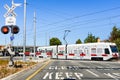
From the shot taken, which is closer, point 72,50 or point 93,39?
point 72,50

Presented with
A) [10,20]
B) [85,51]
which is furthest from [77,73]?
[85,51]

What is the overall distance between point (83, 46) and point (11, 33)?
39.9 meters

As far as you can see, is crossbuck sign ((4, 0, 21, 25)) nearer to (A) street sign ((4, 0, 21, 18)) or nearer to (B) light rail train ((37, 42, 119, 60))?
(A) street sign ((4, 0, 21, 18))

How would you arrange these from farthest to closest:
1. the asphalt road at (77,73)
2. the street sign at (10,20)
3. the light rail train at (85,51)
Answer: the light rail train at (85,51) → the street sign at (10,20) → the asphalt road at (77,73)

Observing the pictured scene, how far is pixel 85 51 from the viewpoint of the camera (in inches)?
2606

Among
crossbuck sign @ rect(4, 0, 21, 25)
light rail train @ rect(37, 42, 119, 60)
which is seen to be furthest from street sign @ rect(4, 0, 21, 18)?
light rail train @ rect(37, 42, 119, 60)

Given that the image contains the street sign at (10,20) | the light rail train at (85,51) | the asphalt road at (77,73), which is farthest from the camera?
the light rail train at (85,51)

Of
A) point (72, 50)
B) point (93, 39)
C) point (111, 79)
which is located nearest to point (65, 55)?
point (72, 50)

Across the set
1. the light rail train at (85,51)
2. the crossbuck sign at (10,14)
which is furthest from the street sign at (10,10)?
the light rail train at (85,51)

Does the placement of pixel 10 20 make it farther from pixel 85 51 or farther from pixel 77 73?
pixel 85 51

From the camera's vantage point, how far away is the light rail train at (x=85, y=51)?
60206mm

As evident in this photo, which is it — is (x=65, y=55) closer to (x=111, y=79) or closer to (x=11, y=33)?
(x=11, y=33)

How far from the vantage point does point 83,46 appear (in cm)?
6719

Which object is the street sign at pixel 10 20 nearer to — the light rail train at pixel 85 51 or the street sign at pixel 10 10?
the street sign at pixel 10 10
